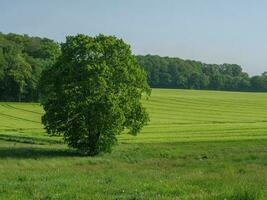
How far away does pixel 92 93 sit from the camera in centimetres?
4531

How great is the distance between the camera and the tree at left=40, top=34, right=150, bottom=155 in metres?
44.9

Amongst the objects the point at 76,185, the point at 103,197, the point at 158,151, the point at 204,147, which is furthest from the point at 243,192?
the point at 204,147

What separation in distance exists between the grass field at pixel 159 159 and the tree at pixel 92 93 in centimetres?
205

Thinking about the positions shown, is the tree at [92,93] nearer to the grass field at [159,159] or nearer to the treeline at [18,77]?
the grass field at [159,159]

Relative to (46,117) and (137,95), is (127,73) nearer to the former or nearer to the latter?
(137,95)

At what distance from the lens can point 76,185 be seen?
14898 mm

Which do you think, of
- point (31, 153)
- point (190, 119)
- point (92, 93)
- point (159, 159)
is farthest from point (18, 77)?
point (159, 159)

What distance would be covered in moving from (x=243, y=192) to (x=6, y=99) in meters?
126

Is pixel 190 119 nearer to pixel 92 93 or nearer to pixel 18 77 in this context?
pixel 92 93

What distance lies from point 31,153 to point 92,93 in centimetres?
724

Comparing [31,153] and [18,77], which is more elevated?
[18,77]

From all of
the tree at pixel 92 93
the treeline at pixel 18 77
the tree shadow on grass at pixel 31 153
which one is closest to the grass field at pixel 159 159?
Answer: the tree shadow on grass at pixel 31 153

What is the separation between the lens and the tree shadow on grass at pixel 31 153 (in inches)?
1567

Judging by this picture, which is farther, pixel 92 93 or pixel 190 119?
pixel 190 119
